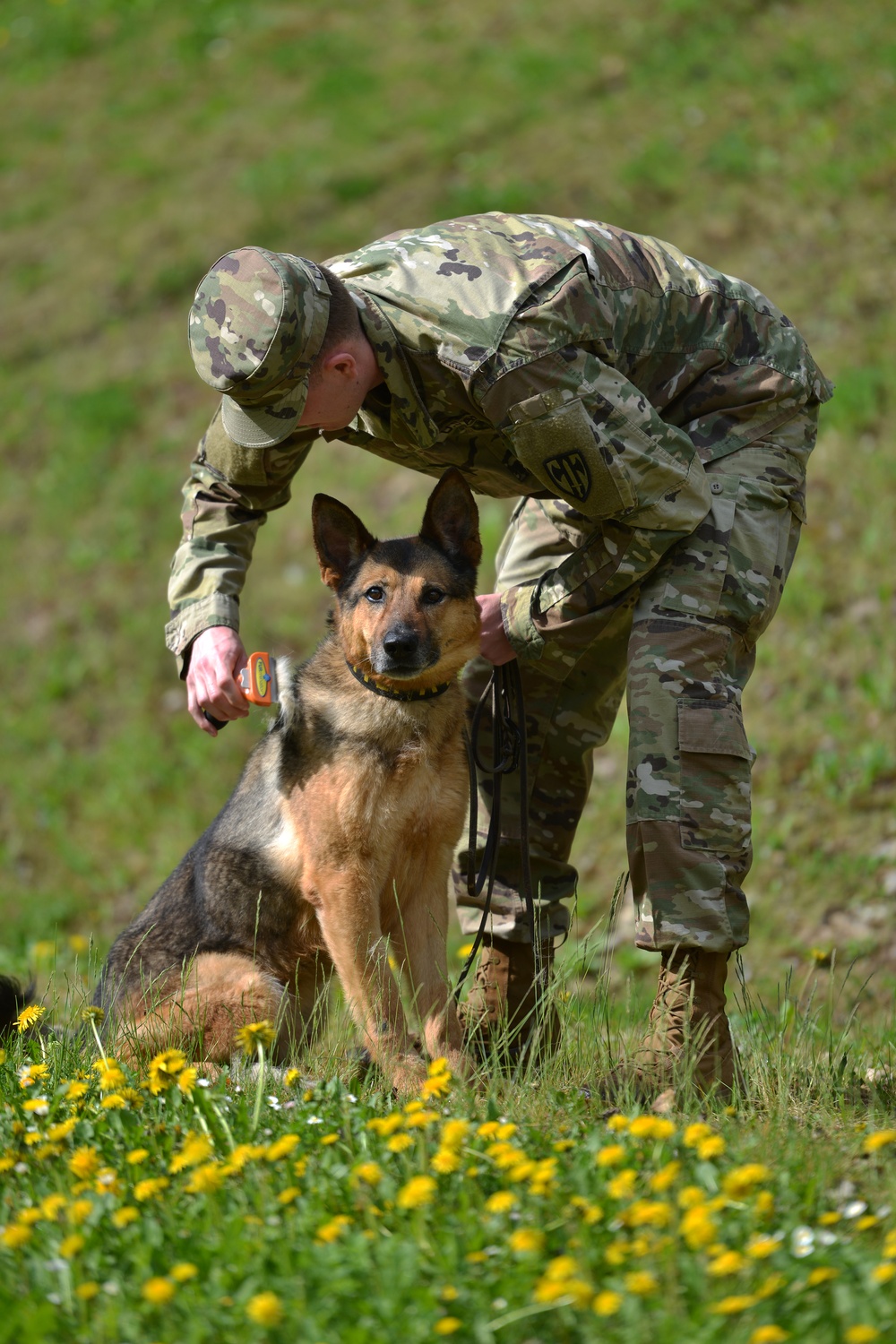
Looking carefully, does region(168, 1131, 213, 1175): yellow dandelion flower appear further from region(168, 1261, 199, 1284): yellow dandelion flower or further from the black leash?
the black leash

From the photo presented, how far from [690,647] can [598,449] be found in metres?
0.69

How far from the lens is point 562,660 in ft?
12.8

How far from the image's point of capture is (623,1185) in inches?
82.9

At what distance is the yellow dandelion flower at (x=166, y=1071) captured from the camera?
271 centimetres

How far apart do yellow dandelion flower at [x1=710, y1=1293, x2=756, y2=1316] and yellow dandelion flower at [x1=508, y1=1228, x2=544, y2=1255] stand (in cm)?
30

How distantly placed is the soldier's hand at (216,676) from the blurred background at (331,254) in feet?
10.3

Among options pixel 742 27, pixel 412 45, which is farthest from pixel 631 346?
pixel 412 45

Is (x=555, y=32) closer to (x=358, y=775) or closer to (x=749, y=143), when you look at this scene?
(x=749, y=143)

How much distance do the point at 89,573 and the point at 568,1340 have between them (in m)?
8.60

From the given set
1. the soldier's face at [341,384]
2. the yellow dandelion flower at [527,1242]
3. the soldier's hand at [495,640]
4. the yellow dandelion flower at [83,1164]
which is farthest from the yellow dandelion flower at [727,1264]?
the soldier's face at [341,384]

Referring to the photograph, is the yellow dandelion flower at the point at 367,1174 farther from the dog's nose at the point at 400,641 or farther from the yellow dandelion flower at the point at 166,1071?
the dog's nose at the point at 400,641

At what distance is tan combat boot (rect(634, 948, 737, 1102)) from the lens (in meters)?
3.42

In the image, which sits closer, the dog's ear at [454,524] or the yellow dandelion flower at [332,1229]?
the yellow dandelion flower at [332,1229]

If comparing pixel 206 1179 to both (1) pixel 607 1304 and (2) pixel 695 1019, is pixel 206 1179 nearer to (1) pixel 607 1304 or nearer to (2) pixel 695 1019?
(1) pixel 607 1304
